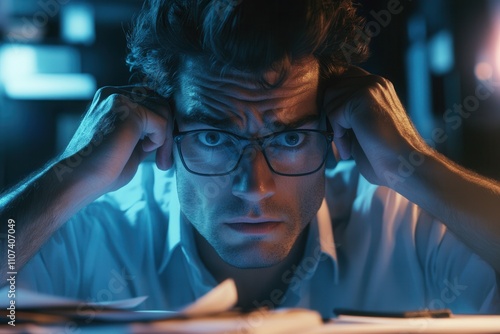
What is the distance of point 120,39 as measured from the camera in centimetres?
241

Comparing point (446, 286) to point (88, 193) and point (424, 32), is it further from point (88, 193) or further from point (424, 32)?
point (424, 32)

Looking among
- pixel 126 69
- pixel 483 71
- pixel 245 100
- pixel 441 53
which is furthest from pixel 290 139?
pixel 441 53

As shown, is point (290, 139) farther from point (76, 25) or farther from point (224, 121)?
point (76, 25)

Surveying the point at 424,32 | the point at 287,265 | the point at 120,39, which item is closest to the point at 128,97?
the point at 287,265

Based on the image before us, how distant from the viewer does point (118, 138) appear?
4.09 ft

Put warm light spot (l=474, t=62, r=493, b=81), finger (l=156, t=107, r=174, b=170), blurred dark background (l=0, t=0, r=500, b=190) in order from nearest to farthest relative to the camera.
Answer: finger (l=156, t=107, r=174, b=170)
blurred dark background (l=0, t=0, r=500, b=190)
warm light spot (l=474, t=62, r=493, b=81)

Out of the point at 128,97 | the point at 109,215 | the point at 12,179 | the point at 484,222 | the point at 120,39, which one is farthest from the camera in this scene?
the point at 120,39

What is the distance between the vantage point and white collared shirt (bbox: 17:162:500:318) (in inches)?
55.4

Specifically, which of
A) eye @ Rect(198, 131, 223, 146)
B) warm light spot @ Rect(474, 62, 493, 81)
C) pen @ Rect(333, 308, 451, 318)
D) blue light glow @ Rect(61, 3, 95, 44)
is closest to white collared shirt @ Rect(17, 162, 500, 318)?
eye @ Rect(198, 131, 223, 146)

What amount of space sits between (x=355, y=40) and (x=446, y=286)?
71 cm

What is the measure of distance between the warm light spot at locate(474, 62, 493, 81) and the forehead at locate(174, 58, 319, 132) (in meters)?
1.52

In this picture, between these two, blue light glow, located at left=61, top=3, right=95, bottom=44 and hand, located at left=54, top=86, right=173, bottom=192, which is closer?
hand, located at left=54, top=86, right=173, bottom=192

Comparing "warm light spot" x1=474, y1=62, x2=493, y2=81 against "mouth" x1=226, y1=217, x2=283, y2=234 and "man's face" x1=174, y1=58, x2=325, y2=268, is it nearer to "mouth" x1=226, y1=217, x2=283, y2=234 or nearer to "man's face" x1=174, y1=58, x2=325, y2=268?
"man's face" x1=174, y1=58, x2=325, y2=268

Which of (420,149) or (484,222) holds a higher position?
(420,149)
